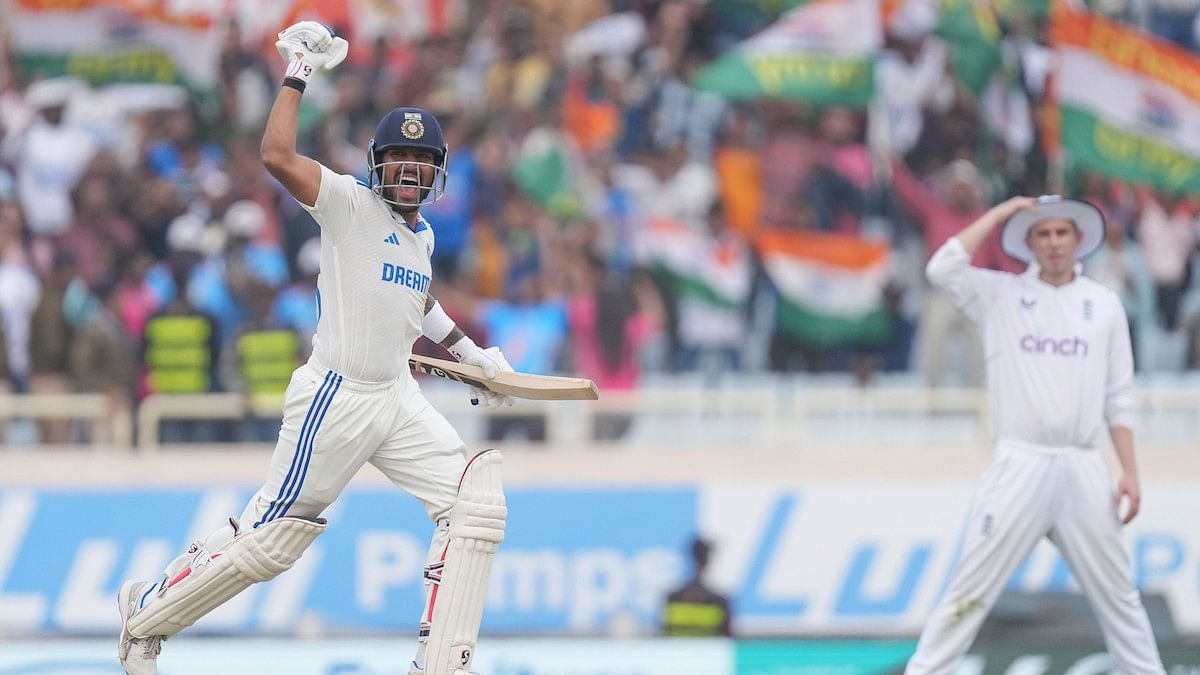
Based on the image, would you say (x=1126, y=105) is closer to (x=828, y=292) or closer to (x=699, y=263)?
(x=828, y=292)

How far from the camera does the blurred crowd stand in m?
13.8

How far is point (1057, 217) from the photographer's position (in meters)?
8.99

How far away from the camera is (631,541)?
13000mm

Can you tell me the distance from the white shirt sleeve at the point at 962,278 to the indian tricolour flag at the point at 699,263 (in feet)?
17.2

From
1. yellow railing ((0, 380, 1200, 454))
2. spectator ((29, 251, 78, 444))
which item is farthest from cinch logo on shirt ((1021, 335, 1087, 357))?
spectator ((29, 251, 78, 444))

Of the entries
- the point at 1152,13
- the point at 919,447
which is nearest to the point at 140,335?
the point at 919,447

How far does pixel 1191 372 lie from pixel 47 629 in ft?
25.2

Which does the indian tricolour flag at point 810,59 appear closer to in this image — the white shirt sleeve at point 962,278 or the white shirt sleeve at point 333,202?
the white shirt sleeve at point 962,278

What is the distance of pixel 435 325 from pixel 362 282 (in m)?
0.62

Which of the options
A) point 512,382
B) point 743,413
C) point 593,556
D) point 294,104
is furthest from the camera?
point 743,413

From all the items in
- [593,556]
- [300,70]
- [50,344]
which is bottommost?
[593,556]

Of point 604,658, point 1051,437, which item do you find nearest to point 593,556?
point 604,658

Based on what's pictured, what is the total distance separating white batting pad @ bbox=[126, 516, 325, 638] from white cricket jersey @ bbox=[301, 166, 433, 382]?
654 mm

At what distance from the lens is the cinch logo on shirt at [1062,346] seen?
352 inches
